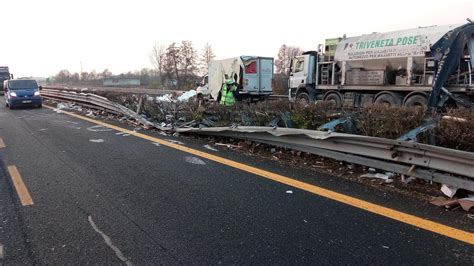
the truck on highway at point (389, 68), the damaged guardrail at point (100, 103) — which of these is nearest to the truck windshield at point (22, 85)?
the damaged guardrail at point (100, 103)

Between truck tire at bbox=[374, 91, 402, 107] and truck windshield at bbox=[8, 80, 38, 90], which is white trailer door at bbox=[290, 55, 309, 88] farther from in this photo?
truck windshield at bbox=[8, 80, 38, 90]

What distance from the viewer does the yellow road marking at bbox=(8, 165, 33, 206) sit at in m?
5.07

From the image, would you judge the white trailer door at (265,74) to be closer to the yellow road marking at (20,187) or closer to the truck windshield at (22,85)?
the truck windshield at (22,85)

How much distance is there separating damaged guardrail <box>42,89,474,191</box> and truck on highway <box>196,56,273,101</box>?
15887 millimetres

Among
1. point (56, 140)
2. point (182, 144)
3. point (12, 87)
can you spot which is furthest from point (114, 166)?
point (12, 87)

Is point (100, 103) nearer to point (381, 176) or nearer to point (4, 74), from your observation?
point (381, 176)

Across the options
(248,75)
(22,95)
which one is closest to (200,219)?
(248,75)

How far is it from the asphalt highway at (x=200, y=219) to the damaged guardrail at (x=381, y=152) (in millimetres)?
456

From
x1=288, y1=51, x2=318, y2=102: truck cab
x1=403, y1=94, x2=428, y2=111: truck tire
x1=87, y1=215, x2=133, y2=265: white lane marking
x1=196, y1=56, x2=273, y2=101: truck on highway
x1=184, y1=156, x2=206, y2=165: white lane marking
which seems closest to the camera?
x1=87, y1=215, x2=133, y2=265: white lane marking

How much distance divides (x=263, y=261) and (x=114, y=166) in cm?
431

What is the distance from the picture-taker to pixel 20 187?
5703 millimetres

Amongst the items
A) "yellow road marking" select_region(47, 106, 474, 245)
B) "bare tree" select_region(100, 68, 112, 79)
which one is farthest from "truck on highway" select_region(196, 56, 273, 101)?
"bare tree" select_region(100, 68, 112, 79)

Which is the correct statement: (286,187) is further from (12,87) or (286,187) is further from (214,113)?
(12,87)

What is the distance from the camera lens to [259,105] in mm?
8188
